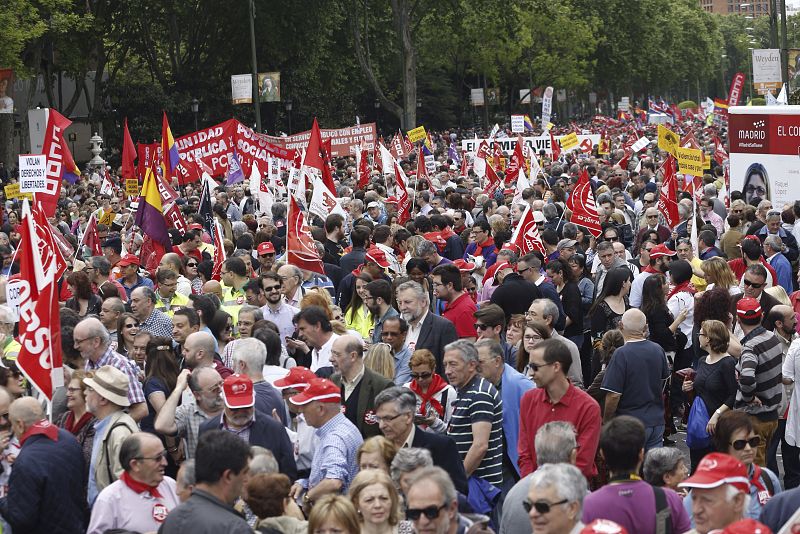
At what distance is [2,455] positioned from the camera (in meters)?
7.11

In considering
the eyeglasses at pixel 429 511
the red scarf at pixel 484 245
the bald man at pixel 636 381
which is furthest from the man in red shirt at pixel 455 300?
the eyeglasses at pixel 429 511

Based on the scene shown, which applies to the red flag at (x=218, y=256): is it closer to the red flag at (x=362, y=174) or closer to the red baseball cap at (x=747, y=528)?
the red baseball cap at (x=747, y=528)

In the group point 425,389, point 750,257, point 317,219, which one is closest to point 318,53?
point 317,219

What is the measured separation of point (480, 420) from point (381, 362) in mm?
1088

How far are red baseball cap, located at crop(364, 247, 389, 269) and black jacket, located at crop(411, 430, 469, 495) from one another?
4.97 meters

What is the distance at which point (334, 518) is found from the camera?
559cm

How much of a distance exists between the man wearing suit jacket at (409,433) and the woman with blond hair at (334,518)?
1.13 m

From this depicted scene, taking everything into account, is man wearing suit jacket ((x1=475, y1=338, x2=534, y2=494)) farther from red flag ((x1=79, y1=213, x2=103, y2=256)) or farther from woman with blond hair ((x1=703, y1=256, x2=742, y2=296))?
red flag ((x1=79, y1=213, x2=103, y2=256))

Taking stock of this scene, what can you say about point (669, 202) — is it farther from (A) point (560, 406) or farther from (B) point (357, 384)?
(A) point (560, 406)

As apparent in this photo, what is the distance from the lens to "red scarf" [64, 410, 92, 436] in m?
7.47

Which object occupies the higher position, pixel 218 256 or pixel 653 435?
pixel 218 256

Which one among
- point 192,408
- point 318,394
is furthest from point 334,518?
point 192,408

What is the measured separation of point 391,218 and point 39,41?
97.1ft

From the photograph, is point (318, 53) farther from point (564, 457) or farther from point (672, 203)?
point (564, 457)
